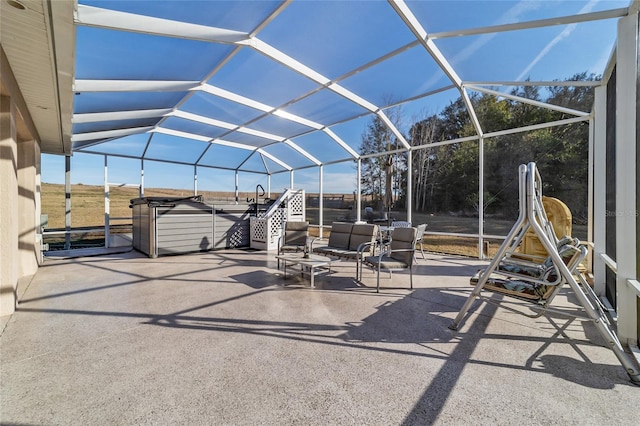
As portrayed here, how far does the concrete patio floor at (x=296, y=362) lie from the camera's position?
162 centimetres

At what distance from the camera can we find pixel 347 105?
605 centimetres

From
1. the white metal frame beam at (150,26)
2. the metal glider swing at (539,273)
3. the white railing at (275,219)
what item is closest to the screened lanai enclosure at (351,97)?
the white metal frame beam at (150,26)

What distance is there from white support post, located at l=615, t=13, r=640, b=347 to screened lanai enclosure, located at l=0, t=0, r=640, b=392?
0.04 ft

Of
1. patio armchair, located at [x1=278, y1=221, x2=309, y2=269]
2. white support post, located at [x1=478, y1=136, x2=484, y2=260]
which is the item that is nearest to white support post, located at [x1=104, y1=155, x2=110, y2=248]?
patio armchair, located at [x1=278, y1=221, x2=309, y2=269]

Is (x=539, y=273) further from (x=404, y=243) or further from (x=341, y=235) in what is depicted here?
(x=341, y=235)

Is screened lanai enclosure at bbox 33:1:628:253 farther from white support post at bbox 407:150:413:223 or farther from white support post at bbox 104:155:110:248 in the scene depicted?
white support post at bbox 407:150:413:223

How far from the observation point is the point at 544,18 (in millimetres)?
3227

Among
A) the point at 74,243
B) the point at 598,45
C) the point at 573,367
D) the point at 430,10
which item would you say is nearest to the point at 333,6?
the point at 430,10

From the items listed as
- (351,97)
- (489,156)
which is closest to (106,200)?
(351,97)

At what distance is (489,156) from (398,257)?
4.43 meters

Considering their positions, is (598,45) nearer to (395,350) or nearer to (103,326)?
(395,350)

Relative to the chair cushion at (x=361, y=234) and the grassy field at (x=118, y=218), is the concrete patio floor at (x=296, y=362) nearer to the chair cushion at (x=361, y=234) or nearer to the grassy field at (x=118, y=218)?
the chair cushion at (x=361, y=234)

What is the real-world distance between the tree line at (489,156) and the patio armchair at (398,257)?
11.1 ft

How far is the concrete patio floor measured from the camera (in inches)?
63.6
